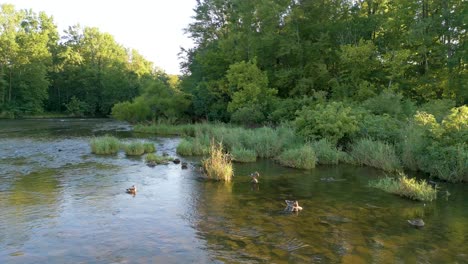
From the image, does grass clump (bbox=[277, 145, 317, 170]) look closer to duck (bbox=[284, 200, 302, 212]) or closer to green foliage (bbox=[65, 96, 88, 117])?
Answer: duck (bbox=[284, 200, 302, 212])

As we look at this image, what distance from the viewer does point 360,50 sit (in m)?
31.7

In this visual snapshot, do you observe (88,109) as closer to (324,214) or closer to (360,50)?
(360,50)

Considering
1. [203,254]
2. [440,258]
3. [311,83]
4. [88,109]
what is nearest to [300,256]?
[203,254]

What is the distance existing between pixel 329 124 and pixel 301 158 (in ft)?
10.5

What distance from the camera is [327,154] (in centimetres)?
2044

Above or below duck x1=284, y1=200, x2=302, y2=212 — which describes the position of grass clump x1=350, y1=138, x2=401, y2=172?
above

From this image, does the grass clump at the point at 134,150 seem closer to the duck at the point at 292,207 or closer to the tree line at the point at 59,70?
the duck at the point at 292,207

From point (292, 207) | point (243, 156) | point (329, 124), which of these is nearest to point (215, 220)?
point (292, 207)

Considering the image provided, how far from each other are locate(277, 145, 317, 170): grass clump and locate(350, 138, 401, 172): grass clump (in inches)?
93.2

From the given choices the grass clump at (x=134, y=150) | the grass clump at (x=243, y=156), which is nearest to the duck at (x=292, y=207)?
the grass clump at (x=243, y=156)

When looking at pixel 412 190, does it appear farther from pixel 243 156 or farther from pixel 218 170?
pixel 243 156

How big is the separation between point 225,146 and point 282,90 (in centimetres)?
1711

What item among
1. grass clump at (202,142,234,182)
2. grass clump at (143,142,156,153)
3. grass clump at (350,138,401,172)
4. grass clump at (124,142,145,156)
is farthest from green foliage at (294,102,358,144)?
grass clump at (124,142,145,156)

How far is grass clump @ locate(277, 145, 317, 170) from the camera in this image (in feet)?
62.9
